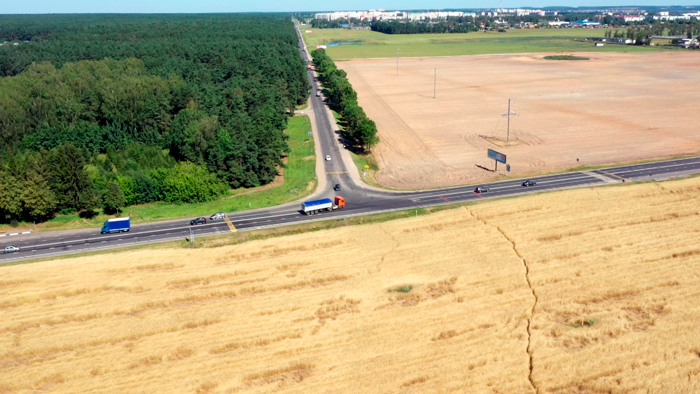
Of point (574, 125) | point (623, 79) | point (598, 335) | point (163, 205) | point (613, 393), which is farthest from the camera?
point (623, 79)

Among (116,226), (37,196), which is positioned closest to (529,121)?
(116,226)

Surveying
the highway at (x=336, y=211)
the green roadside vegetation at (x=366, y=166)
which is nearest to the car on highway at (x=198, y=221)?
the highway at (x=336, y=211)

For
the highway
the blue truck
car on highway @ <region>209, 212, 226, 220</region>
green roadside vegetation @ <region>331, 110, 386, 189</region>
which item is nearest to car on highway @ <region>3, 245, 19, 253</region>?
the highway

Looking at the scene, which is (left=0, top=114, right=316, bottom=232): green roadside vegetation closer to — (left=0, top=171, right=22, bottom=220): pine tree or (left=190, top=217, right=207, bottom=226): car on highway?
(left=0, top=171, right=22, bottom=220): pine tree

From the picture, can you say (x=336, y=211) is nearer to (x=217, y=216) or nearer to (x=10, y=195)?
(x=217, y=216)

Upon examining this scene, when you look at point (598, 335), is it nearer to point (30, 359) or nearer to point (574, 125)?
point (30, 359)

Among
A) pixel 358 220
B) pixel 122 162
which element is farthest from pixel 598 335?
pixel 122 162

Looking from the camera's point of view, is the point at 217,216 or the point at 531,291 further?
the point at 217,216
